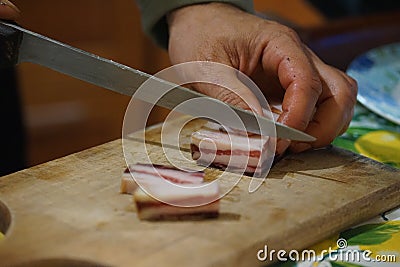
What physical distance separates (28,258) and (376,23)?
66.0 inches

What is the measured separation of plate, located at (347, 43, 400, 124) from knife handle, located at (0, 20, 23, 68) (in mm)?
869

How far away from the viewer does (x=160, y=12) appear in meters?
1.47

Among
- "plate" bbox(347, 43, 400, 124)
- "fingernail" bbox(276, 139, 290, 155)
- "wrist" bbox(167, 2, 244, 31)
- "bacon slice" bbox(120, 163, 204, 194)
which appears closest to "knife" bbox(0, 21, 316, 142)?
"fingernail" bbox(276, 139, 290, 155)

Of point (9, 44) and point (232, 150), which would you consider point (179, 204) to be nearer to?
point (232, 150)

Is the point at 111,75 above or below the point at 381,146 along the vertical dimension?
above

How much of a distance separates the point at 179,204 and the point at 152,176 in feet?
0.33

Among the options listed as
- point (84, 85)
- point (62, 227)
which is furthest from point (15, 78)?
point (62, 227)

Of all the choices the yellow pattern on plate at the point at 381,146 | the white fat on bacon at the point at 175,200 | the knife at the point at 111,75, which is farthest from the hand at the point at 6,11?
the yellow pattern on plate at the point at 381,146

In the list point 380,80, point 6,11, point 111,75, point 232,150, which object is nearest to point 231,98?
point 232,150

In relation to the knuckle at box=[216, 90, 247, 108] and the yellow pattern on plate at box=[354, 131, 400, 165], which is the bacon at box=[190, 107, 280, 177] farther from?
the yellow pattern on plate at box=[354, 131, 400, 165]

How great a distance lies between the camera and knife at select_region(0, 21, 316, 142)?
1.13 meters

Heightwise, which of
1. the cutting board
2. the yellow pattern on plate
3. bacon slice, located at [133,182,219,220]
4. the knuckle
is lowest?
the yellow pattern on plate

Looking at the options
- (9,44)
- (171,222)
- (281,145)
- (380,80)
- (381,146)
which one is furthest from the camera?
(380,80)

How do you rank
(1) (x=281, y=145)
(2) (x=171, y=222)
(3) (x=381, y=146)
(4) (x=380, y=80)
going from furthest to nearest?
(4) (x=380, y=80) → (3) (x=381, y=146) → (1) (x=281, y=145) → (2) (x=171, y=222)
